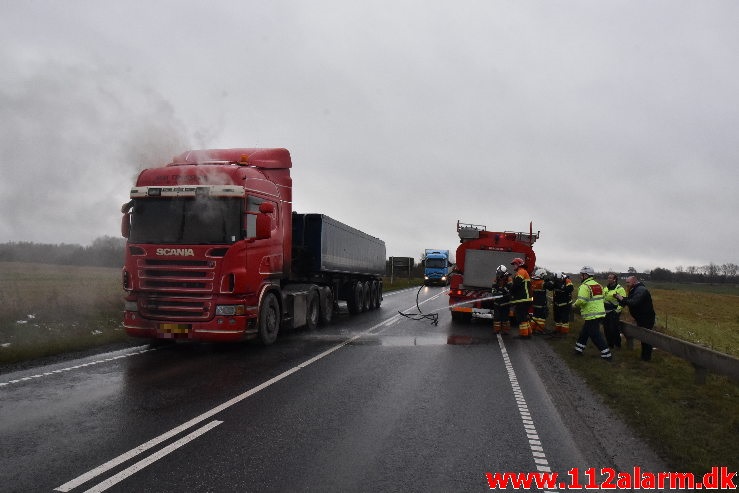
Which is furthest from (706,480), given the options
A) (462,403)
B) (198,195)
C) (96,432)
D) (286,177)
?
(286,177)

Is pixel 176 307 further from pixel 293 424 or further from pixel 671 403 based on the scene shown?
pixel 671 403

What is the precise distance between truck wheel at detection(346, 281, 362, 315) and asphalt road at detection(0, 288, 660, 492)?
32.4ft

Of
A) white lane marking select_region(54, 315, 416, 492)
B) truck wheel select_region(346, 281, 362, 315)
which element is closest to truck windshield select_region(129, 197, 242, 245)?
white lane marking select_region(54, 315, 416, 492)

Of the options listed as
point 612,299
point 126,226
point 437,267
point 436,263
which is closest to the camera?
point 126,226

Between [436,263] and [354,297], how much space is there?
33.5m

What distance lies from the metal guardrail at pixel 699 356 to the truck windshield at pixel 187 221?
313 inches

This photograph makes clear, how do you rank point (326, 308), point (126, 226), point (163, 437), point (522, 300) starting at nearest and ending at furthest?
point (163, 437)
point (126, 226)
point (522, 300)
point (326, 308)

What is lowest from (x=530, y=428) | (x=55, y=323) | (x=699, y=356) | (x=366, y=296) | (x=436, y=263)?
(x=530, y=428)

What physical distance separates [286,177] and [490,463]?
9.53 metres

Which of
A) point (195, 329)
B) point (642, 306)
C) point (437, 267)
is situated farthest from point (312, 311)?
point (437, 267)

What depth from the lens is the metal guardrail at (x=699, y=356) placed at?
7427 millimetres

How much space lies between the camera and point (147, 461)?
15.6 ft

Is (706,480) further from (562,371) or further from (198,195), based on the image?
(198,195)

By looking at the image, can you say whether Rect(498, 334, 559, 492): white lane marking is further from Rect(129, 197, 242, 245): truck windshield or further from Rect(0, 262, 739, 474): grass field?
Rect(129, 197, 242, 245): truck windshield
